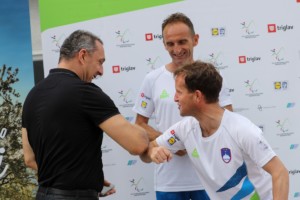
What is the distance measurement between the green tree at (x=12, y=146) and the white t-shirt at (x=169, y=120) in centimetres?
134

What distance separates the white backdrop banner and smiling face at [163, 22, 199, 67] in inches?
31.1

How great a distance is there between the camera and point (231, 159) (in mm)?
2475

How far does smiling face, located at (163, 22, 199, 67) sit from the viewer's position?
3.20 metres

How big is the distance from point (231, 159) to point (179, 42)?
3.37ft

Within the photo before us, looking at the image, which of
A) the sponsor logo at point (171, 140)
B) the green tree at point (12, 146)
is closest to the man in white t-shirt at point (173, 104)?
the sponsor logo at point (171, 140)

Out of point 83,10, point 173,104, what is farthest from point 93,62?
point 83,10

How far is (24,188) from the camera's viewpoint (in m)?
4.07

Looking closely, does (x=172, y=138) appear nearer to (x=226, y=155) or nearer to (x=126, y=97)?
(x=226, y=155)

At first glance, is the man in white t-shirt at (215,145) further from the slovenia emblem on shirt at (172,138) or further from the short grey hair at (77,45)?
the short grey hair at (77,45)

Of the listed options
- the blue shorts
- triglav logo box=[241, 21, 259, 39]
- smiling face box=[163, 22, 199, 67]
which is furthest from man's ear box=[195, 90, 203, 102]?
triglav logo box=[241, 21, 259, 39]

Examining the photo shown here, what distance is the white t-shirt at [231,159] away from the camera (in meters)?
2.39

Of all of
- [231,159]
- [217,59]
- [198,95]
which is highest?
[217,59]

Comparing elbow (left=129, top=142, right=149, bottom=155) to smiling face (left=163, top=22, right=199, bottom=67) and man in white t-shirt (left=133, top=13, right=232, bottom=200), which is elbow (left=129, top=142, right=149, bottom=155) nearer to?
man in white t-shirt (left=133, top=13, right=232, bottom=200)

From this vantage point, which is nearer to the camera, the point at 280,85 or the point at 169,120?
the point at 169,120
